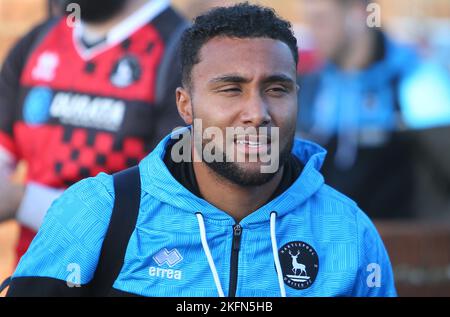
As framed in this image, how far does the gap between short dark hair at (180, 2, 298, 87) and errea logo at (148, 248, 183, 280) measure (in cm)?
54

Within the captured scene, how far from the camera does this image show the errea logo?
8.97ft

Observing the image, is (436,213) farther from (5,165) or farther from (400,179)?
(5,165)

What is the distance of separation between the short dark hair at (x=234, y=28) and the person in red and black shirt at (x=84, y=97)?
0.62 metres

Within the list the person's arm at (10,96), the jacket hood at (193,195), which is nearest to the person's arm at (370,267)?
the jacket hood at (193,195)

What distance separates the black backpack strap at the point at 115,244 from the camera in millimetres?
2689

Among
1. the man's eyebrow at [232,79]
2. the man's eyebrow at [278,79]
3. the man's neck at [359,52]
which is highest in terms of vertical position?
the man's neck at [359,52]

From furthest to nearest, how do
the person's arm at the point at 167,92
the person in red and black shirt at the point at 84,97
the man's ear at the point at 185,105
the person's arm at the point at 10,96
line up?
the person's arm at the point at 10,96, the person in red and black shirt at the point at 84,97, the person's arm at the point at 167,92, the man's ear at the point at 185,105

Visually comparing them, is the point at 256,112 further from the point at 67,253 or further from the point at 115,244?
the point at 67,253

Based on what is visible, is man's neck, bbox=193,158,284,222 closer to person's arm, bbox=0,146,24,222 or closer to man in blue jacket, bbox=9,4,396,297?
man in blue jacket, bbox=9,4,396,297

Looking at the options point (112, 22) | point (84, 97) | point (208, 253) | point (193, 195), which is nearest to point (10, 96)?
point (84, 97)

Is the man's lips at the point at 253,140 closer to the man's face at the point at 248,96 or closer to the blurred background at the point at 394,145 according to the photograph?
the man's face at the point at 248,96

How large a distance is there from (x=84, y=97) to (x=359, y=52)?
2.53 metres

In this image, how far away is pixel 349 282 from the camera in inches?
110

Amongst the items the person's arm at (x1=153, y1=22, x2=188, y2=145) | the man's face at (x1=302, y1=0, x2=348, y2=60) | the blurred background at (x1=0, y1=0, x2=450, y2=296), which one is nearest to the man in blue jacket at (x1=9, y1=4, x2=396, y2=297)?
the person's arm at (x1=153, y1=22, x2=188, y2=145)
